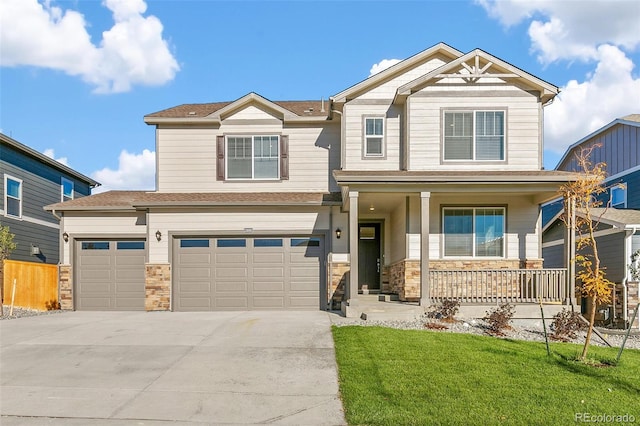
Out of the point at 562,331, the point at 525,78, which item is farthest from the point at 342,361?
the point at 525,78

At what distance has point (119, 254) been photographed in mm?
15266

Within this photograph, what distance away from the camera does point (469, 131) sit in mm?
13836

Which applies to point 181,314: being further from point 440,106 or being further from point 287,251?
point 440,106

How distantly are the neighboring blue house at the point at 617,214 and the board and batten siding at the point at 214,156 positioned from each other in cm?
716

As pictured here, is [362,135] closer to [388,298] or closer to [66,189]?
[388,298]

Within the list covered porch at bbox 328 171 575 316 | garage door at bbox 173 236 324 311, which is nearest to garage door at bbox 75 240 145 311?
garage door at bbox 173 236 324 311

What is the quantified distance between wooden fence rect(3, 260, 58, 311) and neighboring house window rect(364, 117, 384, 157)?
10.1m

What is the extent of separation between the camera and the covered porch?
1238cm

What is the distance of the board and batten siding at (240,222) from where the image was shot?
1477 cm

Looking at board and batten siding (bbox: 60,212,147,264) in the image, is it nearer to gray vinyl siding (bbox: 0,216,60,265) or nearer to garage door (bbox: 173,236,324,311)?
garage door (bbox: 173,236,324,311)

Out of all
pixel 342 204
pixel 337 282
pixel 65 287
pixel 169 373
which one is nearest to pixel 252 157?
pixel 342 204

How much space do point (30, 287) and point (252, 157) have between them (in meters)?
7.56

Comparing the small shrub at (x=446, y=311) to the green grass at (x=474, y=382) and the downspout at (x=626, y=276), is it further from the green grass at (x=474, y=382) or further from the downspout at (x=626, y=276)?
the downspout at (x=626, y=276)

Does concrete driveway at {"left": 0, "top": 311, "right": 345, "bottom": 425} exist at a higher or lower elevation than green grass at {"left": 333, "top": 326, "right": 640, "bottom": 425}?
lower
